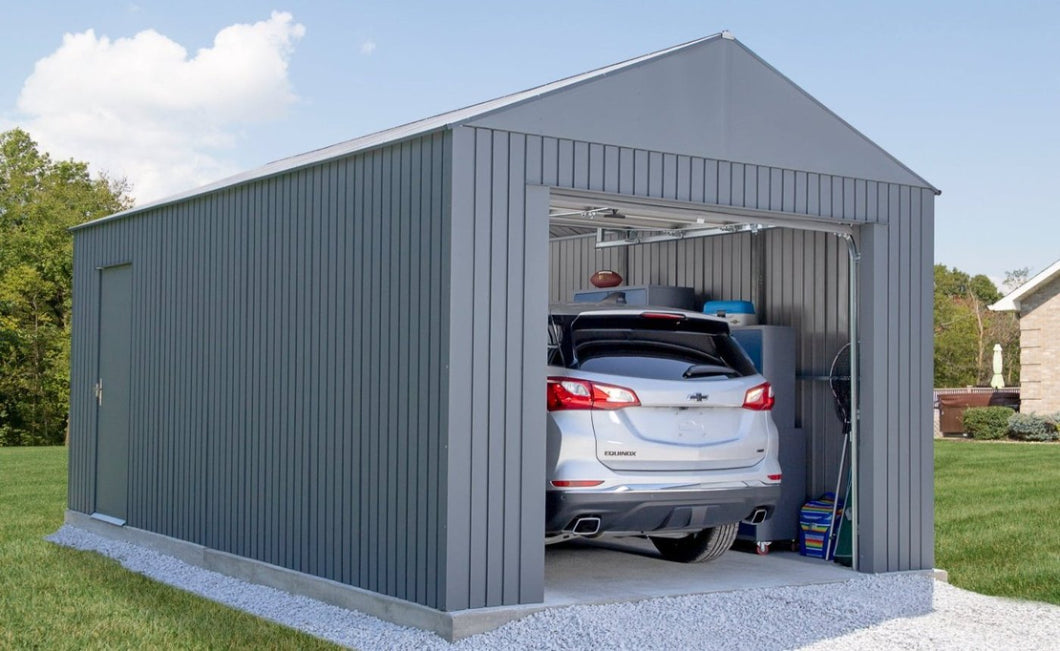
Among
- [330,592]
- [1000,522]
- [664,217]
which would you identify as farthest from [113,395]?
[1000,522]

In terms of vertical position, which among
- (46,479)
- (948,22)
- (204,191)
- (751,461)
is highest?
(948,22)

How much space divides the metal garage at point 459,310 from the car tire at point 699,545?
971 mm

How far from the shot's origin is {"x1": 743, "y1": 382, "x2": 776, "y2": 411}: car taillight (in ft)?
25.8

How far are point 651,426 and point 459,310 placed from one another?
4.49ft

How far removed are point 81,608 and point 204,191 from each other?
3314 mm

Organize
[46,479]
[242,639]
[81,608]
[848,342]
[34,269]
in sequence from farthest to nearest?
[34,269] < [46,479] < [848,342] < [81,608] < [242,639]

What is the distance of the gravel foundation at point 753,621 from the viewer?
22.2 ft

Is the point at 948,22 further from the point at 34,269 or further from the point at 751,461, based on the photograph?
the point at 34,269

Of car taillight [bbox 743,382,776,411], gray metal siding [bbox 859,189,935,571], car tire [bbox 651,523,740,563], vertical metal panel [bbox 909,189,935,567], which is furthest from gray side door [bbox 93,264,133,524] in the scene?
vertical metal panel [bbox 909,189,935,567]

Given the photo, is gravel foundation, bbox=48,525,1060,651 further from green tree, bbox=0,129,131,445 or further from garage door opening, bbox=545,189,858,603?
green tree, bbox=0,129,131,445

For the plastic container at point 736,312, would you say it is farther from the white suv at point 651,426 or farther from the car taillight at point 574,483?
the car taillight at point 574,483

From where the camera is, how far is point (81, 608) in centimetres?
771

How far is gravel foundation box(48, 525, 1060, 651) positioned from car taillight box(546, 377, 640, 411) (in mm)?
1097

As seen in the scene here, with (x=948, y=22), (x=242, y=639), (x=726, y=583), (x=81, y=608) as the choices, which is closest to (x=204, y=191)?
(x=81, y=608)
